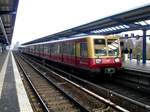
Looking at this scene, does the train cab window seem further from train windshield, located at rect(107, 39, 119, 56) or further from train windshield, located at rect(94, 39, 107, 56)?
train windshield, located at rect(107, 39, 119, 56)

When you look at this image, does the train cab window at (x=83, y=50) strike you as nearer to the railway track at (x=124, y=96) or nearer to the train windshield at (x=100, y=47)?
the train windshield at (x=100, y=47)

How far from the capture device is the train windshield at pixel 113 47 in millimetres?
16578

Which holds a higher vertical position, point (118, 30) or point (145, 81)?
point (118, 30)

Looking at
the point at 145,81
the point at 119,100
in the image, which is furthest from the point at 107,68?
the point at 119,100

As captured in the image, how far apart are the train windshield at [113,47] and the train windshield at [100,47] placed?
31 cm

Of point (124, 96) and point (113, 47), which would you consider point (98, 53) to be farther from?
point (124, 96)

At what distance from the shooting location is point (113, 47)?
16.7 m

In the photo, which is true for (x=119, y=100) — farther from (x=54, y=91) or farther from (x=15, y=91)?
(x=15, y=91)

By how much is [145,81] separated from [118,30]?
778cm

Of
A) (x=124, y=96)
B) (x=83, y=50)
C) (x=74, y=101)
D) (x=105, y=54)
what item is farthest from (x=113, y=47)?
(x=74, y=101)

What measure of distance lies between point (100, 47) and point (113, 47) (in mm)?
836

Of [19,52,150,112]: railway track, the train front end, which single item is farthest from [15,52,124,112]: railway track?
the train front end

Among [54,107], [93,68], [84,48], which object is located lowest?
[54,107]

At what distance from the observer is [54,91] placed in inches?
567
